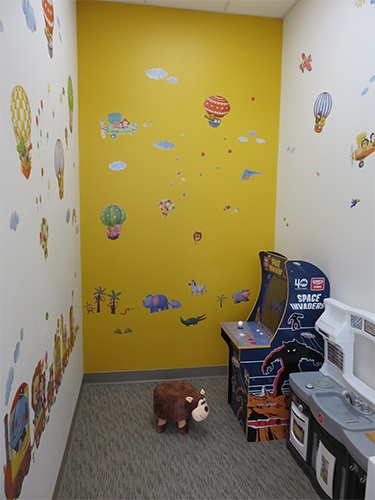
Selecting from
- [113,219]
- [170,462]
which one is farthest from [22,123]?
[170,462]

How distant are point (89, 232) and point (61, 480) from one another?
5.40 feet

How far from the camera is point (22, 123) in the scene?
122 centimetres

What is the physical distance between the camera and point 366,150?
1.89 m

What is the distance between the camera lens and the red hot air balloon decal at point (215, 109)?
2881 millimetres

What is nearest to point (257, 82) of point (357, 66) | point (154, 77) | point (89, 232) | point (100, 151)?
point (154, 77)

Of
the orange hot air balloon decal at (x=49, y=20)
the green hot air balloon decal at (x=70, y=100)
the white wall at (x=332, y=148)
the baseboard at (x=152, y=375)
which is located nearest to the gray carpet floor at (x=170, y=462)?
the baseboard at (x=152, y=375)

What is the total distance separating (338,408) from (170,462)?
99cm

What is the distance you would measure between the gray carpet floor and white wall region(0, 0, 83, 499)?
0.19m

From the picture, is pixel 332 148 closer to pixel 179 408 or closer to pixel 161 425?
pixel 179 408

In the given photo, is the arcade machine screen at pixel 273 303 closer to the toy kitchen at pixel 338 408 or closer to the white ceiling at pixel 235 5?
the toy kitchen at pixel 338 408

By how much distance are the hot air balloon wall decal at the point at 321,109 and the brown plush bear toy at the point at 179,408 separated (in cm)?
191

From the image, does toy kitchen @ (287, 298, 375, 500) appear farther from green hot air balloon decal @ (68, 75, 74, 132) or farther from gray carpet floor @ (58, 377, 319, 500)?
green hot air balloon decal @ (68, 75, 74, 132)

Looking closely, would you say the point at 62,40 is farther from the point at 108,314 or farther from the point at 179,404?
the point at 179,404

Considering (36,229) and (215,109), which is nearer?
(36,229)
